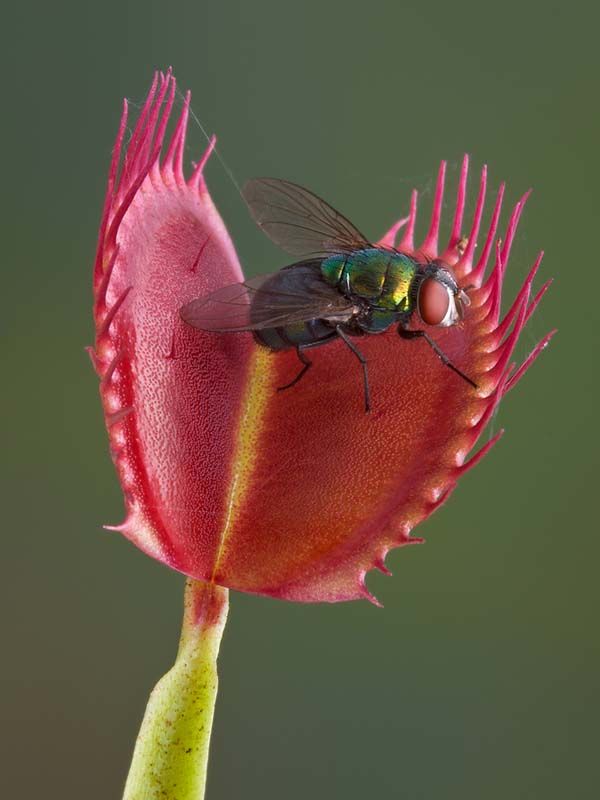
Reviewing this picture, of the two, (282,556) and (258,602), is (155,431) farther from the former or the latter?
(258,602)

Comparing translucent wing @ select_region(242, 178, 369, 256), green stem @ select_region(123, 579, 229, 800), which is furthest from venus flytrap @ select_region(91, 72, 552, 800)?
translucent wing @ select_region(242, 178, 369, 256)

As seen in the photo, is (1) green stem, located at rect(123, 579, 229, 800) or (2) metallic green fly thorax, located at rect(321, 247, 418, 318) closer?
(1) green stem, located at rect(123, 579, 229, 800)

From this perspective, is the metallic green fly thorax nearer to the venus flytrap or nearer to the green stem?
the venus flytrap

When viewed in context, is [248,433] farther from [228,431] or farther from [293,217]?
[293,217]

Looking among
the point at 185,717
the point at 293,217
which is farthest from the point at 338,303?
the point at 185,717

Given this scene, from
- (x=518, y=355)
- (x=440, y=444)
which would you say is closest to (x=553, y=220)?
(x=518, y=355)

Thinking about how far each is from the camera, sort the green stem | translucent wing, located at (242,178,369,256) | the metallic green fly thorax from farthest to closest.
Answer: translucent wing, located at (242,178,369,256) → the metallic green fly thorax → the green stem

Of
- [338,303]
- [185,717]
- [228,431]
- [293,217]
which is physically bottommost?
[185,717]
